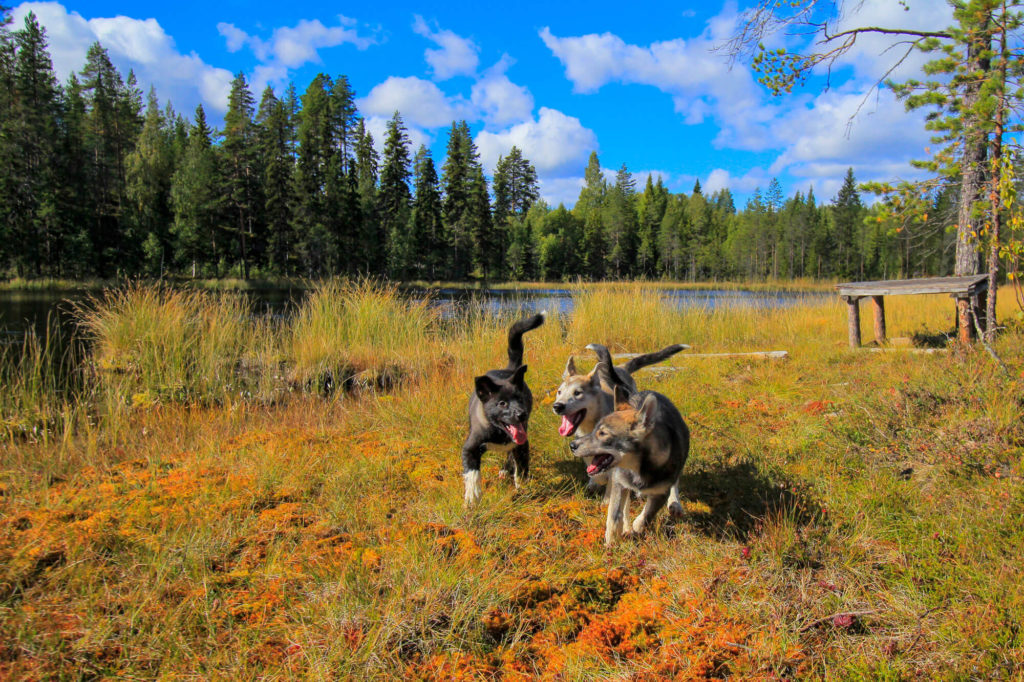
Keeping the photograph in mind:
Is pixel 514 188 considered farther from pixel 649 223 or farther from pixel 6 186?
pixel 6 186

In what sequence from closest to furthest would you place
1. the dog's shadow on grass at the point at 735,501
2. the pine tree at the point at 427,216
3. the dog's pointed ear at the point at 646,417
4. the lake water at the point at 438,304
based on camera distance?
the dog's pointed ear at the point at 646,417 → the dog's shadow on grass at the point at 735,501 → the lake water at the point at 438,304 → the pine tree at the point at 427,216

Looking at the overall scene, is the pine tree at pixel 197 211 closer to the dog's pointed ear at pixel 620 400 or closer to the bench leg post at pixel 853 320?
the bench leg post at pixel 853 320

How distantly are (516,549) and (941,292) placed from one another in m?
7.28

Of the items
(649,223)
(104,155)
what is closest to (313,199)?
(104,155)

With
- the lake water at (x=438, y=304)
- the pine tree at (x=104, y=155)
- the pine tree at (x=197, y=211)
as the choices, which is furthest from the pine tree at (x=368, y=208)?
the lake water at (x=438, y=304)

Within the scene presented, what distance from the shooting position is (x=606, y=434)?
2896mm

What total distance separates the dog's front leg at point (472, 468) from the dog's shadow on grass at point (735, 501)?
4.34 feet

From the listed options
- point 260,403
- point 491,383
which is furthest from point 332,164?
point 491,383

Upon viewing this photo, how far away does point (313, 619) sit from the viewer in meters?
2.33

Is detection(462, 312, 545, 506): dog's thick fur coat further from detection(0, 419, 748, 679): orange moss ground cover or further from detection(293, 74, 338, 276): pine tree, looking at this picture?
detection(293, 74, 338, 276): pine tree

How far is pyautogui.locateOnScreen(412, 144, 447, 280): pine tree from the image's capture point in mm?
47875

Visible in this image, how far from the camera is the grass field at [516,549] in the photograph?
2152mm

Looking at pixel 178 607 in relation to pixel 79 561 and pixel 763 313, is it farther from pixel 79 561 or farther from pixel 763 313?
pixel 763 313

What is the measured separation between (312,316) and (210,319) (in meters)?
1.72
